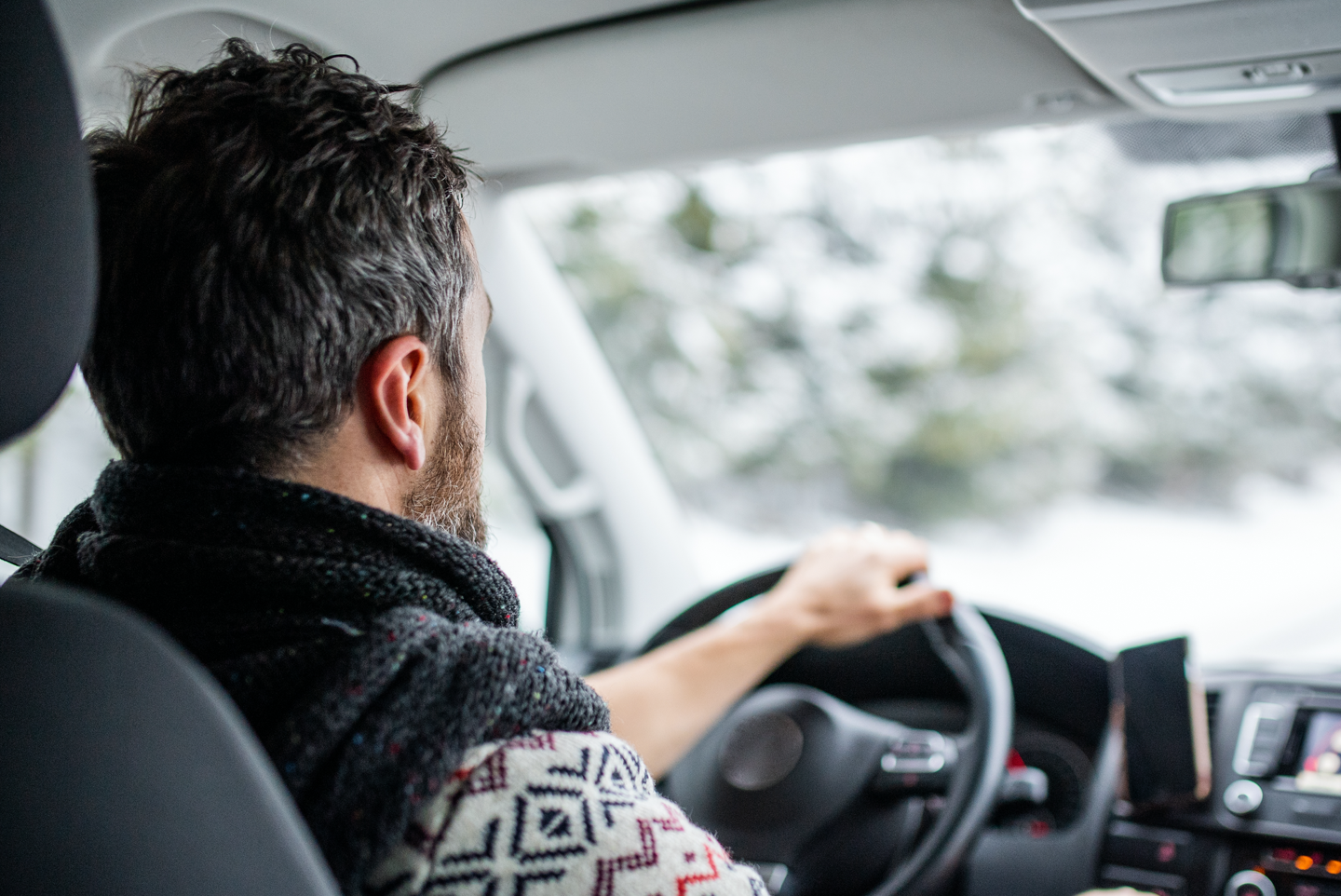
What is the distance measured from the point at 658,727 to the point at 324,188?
124 cm

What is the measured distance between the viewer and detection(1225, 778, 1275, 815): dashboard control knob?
1995 millimetres

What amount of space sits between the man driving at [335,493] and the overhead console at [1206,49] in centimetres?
89

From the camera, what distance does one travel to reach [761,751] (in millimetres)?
2162

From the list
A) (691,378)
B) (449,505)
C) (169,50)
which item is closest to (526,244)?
(169,50)

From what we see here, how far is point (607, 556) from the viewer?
124 inches

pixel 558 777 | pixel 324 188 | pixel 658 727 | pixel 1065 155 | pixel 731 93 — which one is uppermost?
pixel 1065 155

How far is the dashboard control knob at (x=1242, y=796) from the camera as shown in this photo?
6.55 ft

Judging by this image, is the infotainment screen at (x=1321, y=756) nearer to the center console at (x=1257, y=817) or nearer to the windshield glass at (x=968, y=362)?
the center console at (x=1257, y=817)

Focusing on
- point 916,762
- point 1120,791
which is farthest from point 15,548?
point 1120,791

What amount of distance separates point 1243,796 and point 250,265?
5.95ft

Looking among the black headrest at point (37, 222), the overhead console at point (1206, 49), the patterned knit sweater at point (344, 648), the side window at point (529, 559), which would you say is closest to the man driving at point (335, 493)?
the patterned knit sweater at point (344, 648)

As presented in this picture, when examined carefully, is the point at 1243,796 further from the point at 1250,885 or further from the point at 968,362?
the point at 968,362

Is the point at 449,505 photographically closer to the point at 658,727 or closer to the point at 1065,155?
the point at 658,727

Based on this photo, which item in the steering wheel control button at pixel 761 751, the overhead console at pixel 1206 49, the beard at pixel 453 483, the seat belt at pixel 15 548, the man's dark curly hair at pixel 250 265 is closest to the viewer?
the man's dark curly hair at pixel 250 265
